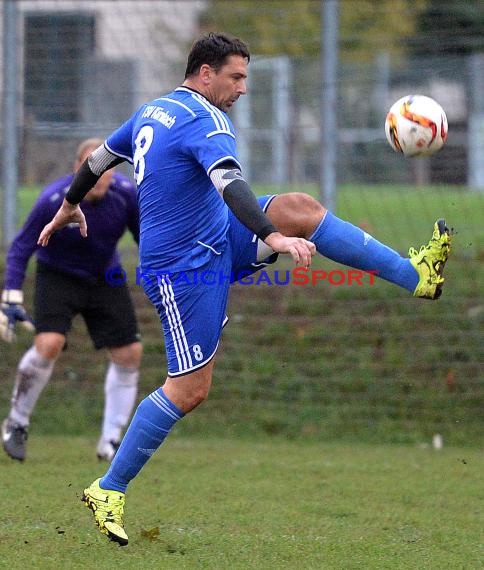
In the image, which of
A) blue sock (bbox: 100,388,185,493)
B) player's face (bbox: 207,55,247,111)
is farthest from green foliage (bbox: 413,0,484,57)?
blue sock (bbox: 100,388,185,493)

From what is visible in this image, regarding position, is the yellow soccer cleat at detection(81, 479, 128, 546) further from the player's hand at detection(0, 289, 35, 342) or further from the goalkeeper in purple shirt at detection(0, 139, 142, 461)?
the goalkeeper in purple shirt at detection(0, 139, 142, 461)

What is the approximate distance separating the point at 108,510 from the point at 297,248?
1.45 metres


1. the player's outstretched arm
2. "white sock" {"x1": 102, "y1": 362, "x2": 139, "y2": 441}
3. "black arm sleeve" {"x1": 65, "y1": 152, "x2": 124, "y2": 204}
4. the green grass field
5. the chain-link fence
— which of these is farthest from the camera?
the chain-link fence

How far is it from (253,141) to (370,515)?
5.08 metres

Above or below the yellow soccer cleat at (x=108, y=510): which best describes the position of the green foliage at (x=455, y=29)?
above

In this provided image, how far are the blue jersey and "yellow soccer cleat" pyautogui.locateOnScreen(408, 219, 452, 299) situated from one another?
34.3 inches

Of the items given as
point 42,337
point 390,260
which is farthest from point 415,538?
point 42,337

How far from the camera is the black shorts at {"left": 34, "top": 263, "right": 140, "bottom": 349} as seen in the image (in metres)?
7.35

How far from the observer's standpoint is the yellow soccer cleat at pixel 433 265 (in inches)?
187

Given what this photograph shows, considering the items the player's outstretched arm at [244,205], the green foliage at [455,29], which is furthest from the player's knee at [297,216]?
the green foliage at [455,29]

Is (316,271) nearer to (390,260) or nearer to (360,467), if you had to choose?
(360,467)

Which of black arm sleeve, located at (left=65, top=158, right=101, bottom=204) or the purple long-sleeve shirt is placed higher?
black arm sleeve, located at (left=65, top=158, right=101, bottom=204)

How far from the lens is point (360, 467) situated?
722cm

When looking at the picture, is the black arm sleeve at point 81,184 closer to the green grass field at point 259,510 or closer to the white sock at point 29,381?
the green grass field at point 259,510
